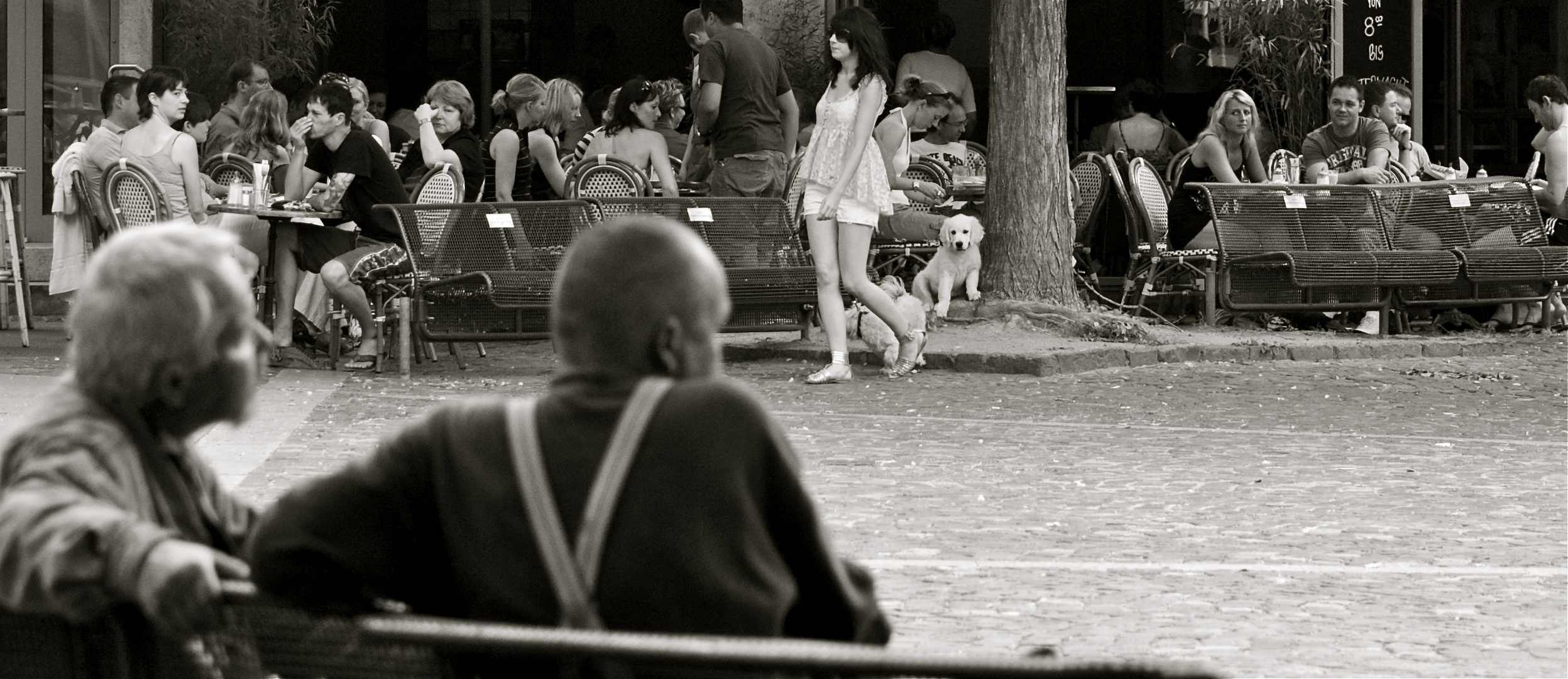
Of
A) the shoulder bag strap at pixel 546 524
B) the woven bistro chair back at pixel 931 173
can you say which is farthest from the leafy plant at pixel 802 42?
the shoulder bag strap at pixel 546 524

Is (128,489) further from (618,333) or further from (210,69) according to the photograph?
(210,69)

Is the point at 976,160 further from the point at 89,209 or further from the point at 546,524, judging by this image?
the point at 546,524

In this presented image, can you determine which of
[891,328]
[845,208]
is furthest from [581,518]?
[891,328]

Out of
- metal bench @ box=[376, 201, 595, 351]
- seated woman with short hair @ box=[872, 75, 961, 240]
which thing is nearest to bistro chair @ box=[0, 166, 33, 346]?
metal bench @ box=[376, 201, 595, 351]

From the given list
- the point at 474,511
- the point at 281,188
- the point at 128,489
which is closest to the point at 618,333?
the point at 474,511

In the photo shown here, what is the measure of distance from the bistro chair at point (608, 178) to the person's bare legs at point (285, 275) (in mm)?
1839

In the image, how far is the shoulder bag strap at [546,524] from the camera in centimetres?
215

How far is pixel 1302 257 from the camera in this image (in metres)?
13.7

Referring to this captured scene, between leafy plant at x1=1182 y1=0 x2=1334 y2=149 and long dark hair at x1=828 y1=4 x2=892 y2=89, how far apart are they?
6802mm

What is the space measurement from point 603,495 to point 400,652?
0.28 m

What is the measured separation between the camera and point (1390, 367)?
12102mm

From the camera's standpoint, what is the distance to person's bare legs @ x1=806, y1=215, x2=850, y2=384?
10633mm

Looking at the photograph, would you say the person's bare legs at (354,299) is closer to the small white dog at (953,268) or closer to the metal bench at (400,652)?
the small white dog at (953,268)

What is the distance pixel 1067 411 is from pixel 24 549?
7.95 m
